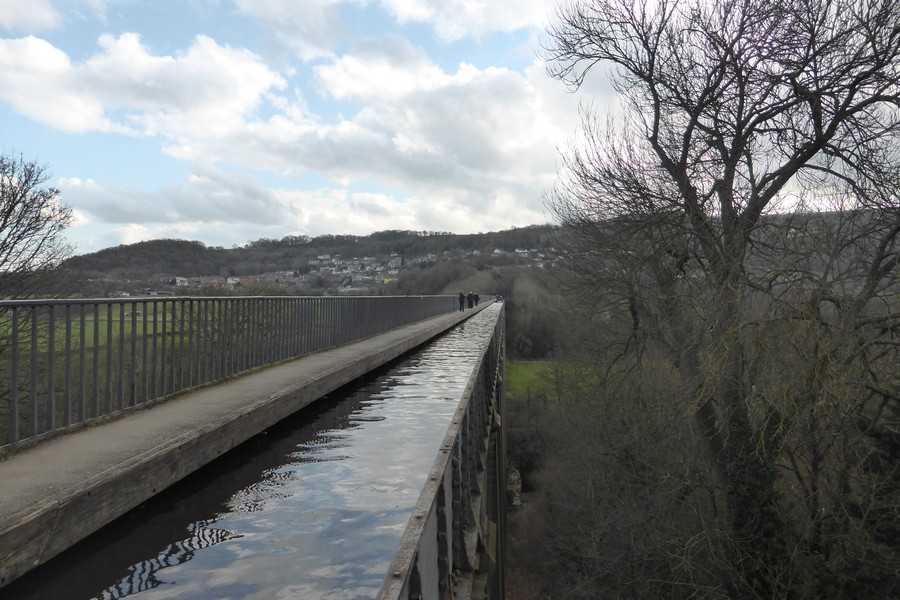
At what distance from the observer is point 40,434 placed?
18.7 feet

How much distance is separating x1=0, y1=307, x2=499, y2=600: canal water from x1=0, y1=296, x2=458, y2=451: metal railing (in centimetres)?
119

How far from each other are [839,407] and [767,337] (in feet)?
4.98

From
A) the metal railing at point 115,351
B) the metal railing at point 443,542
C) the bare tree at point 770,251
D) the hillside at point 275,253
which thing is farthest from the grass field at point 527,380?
the metal railing at point 443,542

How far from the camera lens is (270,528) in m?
4.93

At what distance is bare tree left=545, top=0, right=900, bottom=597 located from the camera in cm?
1243

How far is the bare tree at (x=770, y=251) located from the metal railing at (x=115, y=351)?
7.39 metres

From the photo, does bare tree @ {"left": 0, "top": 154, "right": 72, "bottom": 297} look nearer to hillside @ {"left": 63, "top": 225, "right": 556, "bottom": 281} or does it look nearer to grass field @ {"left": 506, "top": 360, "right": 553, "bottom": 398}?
hillside @ {"left": 63, "top": 225, "right": 556, "bottom": 281}

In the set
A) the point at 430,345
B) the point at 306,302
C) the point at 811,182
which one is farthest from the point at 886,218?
the point at 430,345

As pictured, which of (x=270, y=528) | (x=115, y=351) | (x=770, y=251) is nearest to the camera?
(x=270, y=528)

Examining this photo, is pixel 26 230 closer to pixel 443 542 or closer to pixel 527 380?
pixel 443 542

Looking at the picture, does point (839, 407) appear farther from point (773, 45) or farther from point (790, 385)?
point (773, 45)

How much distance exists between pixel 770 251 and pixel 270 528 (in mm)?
12133

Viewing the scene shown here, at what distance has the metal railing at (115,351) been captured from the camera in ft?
18.7

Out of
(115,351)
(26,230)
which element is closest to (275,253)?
(26,230)
